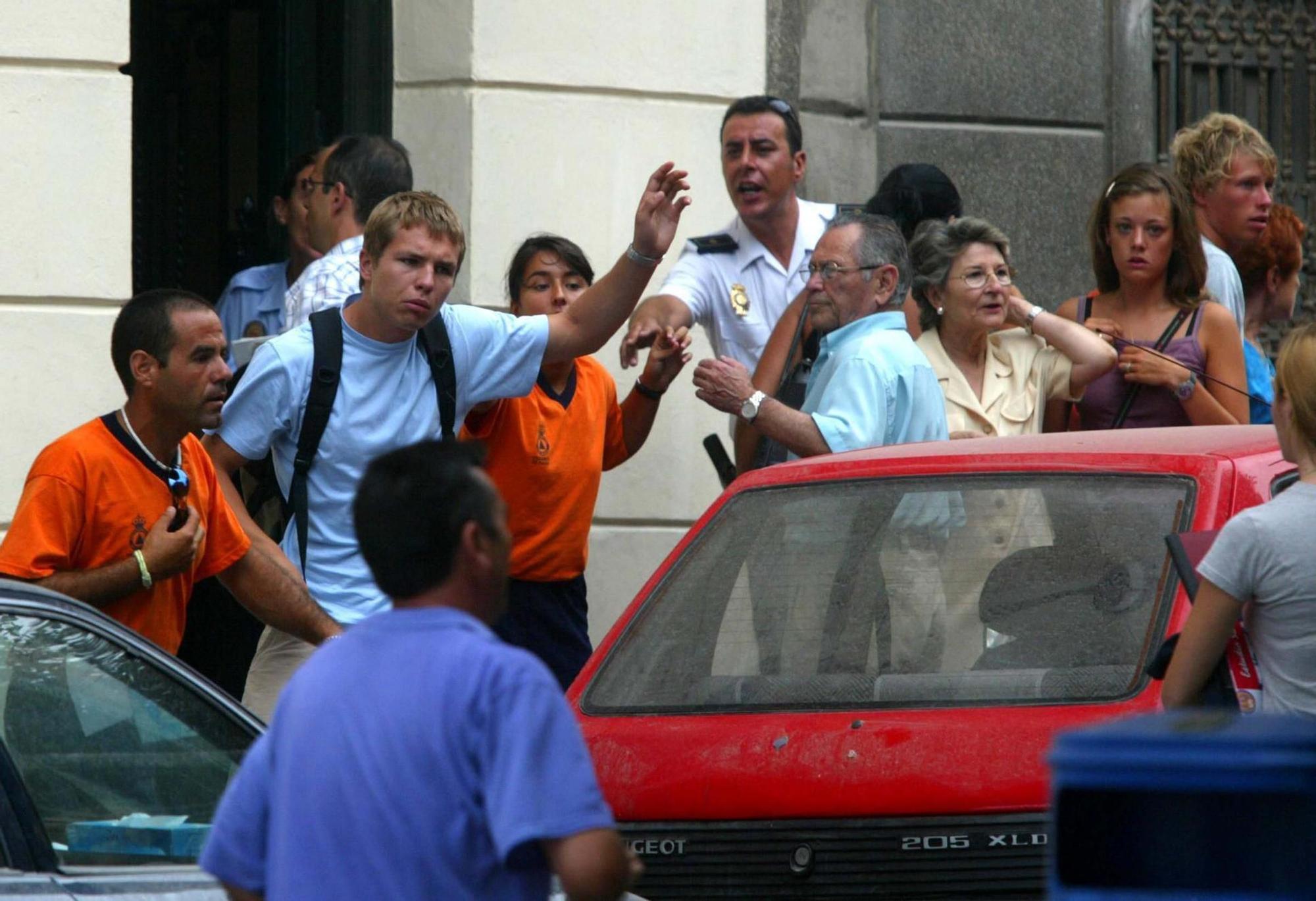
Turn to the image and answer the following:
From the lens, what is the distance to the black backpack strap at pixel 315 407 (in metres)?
6.00

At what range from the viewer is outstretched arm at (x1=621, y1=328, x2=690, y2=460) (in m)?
6.64

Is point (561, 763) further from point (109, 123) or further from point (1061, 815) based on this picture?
point (109, 123)

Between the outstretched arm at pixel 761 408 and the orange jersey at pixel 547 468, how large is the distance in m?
0.47

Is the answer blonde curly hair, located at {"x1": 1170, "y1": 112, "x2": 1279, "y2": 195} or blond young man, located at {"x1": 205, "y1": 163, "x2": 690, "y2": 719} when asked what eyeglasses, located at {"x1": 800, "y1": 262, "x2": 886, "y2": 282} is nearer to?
blond young man, located at {"x1": 205, "y1": 163, "x2": 690, "y2": 719}

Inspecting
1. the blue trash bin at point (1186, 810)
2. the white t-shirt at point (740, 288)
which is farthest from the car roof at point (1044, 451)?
the blue trash bin at point (1186, 810)

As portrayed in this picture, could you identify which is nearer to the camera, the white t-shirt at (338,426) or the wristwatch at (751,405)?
Result: the white t-shirt at (338,426)

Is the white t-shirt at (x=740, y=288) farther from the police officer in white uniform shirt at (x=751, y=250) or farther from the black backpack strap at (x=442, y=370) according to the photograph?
the black backpack strap at (x=442, y=370)

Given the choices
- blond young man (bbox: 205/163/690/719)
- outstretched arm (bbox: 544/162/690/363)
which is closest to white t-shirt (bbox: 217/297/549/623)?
blond young man (bbox: 205/163/690/719)

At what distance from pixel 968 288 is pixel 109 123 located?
3.20 metres

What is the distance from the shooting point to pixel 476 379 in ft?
20.7

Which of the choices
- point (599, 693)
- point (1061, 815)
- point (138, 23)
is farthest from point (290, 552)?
point (138, 23)

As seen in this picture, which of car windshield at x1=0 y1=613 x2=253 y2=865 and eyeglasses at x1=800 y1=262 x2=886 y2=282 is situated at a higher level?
eyeglasses at x1=800 y1=262 x2=886 y2=282

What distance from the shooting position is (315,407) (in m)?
6.00

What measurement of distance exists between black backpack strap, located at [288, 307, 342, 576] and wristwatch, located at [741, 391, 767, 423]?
1147mm
